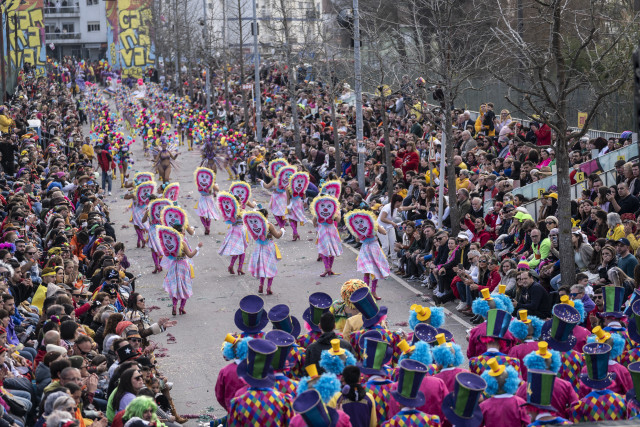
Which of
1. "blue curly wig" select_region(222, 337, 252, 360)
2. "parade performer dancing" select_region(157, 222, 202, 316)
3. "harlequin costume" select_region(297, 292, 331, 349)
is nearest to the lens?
"blue curly wig" select_region(222, 337, 252, 360)

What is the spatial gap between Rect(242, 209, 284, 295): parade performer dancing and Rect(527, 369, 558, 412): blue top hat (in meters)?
9.22

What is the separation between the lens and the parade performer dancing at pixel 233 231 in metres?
17.9

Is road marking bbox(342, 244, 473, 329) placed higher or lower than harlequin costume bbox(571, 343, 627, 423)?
lower

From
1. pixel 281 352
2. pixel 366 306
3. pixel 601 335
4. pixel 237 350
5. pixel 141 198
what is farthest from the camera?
pixel 141 198

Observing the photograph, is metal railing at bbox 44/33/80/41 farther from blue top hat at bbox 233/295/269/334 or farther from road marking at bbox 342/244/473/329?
blue top hat at bbox 233/295/269/334

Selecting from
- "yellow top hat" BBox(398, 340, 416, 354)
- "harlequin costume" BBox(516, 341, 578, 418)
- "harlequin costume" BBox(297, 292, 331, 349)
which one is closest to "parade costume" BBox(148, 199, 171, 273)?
"harlequin costume" BBox(297, 292, 331, 349)

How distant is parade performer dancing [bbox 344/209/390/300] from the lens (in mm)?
15703

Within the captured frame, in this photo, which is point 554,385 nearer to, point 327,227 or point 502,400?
point 502,400

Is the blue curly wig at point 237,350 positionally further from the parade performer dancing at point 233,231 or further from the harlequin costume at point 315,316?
the parade performer dancing at point 233,231

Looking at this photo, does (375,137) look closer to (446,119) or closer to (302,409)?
(446,119)

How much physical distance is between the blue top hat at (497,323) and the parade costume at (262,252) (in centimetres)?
754

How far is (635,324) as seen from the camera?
364 inches

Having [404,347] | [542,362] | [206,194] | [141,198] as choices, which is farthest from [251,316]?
[206,194]

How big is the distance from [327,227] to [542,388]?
10.4 m
